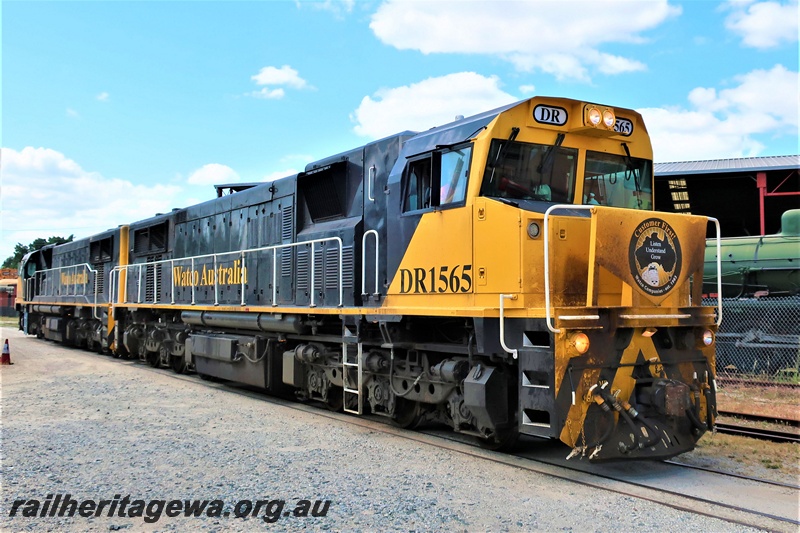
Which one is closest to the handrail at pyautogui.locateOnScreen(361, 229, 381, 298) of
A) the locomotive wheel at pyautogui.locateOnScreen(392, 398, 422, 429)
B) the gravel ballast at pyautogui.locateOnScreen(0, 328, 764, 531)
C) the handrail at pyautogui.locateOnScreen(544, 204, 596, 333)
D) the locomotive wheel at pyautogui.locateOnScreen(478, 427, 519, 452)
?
the locomotive wheel at pyautogui.locateOnScreen(392, 398, 422, 429)

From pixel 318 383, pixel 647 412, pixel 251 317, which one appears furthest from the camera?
pixel 251 317

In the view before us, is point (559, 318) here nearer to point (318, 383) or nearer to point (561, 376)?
point (561, 376)

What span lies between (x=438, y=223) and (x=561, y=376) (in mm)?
2176

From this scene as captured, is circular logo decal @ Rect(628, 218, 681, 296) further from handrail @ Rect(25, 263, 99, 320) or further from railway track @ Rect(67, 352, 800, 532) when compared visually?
handrail @ Rect(25, 263, 99, 320)

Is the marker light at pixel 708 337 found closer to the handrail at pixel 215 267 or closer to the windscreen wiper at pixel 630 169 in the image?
the windscreen wiper at pixel 630 169

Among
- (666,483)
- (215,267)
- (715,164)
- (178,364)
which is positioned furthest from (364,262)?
(715,164)

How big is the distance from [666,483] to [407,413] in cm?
327

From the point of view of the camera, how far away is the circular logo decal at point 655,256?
5.99m

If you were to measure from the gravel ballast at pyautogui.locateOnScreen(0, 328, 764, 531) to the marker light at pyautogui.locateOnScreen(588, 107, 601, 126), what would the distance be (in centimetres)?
361

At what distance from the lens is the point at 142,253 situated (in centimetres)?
1669

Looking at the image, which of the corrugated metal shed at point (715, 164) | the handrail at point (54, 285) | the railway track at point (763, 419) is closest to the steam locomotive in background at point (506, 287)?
the railway track at point (763, 419)

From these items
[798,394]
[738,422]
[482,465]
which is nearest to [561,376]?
[482,465]

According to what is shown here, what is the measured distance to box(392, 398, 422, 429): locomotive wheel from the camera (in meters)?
8.02

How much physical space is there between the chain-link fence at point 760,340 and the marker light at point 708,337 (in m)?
6.76
